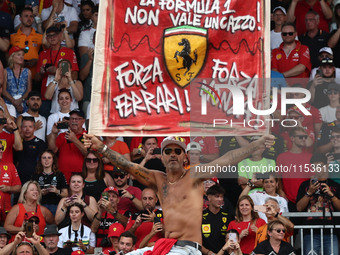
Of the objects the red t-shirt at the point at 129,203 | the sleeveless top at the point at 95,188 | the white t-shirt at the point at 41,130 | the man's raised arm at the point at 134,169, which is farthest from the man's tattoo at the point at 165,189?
the white t-shirt at the point at 41,130

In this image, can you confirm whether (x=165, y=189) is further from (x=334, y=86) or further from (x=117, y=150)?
(x=334, y=86)

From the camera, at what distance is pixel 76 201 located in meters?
9.97

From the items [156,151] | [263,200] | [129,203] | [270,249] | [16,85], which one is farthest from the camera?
[16,85]

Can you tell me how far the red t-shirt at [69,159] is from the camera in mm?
11094

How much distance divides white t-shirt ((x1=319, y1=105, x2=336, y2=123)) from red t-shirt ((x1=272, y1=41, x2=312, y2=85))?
1160mm

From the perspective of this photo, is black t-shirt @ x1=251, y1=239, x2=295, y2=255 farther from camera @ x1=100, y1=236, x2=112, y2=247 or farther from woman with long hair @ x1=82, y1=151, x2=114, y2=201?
woman with long hair @ x1=82, y1=151, x2=114, y2=201

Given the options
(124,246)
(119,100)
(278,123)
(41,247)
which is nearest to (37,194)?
(41,247)

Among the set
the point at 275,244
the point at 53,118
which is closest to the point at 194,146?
the point at 275,244

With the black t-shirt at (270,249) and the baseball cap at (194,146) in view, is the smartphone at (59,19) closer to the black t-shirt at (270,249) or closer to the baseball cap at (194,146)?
the baseball cap at (194,146)

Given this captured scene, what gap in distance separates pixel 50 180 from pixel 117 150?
4.28ft

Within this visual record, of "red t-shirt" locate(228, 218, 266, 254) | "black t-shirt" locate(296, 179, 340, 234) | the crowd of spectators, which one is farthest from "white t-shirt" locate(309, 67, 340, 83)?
"red t-shirt" locate(228, 218, 266, 254)

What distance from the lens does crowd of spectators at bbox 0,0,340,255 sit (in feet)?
30.4

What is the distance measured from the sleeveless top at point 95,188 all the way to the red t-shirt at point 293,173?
9.94ft

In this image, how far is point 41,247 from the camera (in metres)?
9.07
